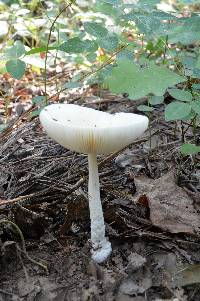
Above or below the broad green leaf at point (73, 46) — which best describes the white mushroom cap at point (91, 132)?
below

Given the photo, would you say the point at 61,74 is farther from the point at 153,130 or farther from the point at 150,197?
the point at 150,197

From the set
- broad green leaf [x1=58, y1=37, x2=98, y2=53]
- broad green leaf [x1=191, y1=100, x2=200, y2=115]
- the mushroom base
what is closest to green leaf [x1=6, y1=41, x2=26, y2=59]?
broad green leaf [x1=58, y1=37, x2=98, y2=53]

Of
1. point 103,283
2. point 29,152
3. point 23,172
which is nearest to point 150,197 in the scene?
point 103,283

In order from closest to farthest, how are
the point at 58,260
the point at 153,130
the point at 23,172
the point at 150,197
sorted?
the point at 58,260 < the point at 150,197 < the point at 23,172 < the point at 153,130

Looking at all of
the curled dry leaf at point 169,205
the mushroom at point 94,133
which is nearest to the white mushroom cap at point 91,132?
the mushroom at point 94,133

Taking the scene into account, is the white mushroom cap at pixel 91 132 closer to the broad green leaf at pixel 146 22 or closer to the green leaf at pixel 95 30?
the broad green leaf at pixel 146 22

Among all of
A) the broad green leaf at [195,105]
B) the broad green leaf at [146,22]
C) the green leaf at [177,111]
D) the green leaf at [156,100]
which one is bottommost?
the green leaf at [156,100]

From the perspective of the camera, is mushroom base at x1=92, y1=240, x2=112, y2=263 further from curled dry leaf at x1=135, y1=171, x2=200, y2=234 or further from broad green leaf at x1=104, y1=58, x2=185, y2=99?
broad green leaf at x1=104, y1=58, x2=185, y2=99
